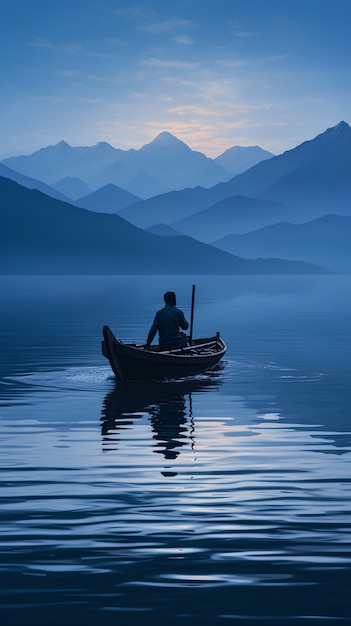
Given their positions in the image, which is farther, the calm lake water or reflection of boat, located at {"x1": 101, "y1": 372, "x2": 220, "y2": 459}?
reflection of boat, located at {"x1": 101, "y1": 372, "x2": 220, "y2": 459}

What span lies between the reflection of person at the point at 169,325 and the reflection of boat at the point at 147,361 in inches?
15.9

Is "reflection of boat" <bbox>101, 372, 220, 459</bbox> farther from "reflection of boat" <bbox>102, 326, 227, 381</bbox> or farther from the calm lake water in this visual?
"reflection of boat" <bbox>102, 326, 227, 381</bbox>

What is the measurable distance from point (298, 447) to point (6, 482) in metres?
6.58

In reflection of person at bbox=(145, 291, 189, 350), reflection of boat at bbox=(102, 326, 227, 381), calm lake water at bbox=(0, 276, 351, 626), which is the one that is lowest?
calm lake water at bbox=(0, 276, 351, 626)

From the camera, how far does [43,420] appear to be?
77.9ft

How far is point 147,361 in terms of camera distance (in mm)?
30250

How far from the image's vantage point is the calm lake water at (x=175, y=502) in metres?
10.7

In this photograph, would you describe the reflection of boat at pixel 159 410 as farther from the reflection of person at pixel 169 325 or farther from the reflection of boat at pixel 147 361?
the reflection of person at pixel 169 325

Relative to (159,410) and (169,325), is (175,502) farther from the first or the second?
(169,325)

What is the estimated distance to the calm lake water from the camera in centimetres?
1071

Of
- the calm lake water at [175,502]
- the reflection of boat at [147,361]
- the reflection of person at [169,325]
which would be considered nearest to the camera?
the calm lake water at [175,502]

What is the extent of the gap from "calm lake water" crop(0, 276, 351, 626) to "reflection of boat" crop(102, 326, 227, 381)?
1.54ft

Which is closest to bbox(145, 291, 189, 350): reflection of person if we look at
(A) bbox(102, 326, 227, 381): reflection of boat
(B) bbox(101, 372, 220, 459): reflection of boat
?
(A) bbox(102, 326, 227, 381): reflection of boat

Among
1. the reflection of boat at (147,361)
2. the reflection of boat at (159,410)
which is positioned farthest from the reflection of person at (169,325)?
the reflection of boat at (159,410)
